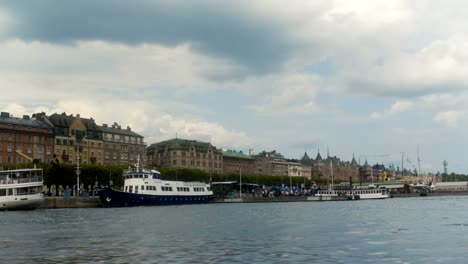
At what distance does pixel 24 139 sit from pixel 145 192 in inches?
2686

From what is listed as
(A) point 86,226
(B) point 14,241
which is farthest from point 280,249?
(A) point 86,226

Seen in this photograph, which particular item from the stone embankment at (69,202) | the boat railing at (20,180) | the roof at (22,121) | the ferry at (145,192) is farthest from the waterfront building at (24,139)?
the boat railing at (20,180)

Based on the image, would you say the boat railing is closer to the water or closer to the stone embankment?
the stone embankment

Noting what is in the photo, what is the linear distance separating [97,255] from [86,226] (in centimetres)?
2697

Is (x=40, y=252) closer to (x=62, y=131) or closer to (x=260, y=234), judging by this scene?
(x=260, y=234)

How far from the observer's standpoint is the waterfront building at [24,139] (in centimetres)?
17475

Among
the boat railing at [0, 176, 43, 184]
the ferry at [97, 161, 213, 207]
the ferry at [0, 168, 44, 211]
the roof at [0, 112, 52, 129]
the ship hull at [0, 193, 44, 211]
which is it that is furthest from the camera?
the roof at [0, 112, 52, 129]

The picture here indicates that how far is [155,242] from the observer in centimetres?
4631

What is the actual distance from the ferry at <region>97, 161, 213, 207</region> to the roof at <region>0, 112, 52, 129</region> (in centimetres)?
5749

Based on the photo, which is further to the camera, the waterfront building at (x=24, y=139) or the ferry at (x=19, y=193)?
the waterfront building at (x=24, y=139)

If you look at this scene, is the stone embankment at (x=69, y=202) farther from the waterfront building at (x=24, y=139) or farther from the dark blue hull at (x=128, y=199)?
the waterfront building at (x=24, y=139)

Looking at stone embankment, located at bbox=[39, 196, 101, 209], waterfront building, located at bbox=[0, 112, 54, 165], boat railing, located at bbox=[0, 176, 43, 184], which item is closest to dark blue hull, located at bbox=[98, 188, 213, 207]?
stone embankment, located at bbox=[39, 196, 101, 209]

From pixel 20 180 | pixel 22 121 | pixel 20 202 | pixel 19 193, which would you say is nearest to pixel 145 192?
pixel 20 180

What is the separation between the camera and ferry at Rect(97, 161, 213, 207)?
123750 millimetres
